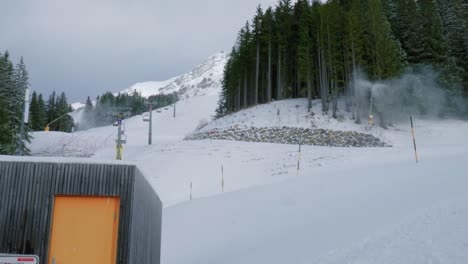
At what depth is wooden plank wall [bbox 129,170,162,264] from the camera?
7.84 metres

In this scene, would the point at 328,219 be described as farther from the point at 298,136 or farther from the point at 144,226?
the point at 298,136

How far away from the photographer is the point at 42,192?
7402mm

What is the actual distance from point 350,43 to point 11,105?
117ft

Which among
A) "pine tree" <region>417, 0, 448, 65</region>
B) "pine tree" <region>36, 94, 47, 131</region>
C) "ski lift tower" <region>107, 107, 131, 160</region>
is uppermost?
"pine tree" <region>417, 0, 448, 65</region>

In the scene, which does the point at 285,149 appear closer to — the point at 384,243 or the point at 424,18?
the point at 384,243

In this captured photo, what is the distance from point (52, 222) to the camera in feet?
24.0

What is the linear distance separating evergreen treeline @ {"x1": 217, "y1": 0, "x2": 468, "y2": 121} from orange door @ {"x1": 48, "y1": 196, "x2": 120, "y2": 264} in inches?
1183

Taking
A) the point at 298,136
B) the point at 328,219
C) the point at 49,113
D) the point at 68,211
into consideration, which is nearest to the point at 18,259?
the point at 68,211

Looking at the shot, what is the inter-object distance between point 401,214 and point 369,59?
1232 inches

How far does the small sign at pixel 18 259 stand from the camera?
696cm

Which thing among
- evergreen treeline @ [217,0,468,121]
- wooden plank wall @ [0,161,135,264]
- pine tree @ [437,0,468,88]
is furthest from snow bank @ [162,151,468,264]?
pine tree @ [437,0,468,88]

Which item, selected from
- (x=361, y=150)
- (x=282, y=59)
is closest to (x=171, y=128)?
(x=282, y=59)

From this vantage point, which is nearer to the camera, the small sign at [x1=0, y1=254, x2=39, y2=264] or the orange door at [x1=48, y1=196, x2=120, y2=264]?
the small sign at [x1=0, y1=254, x2=39, y2=264]

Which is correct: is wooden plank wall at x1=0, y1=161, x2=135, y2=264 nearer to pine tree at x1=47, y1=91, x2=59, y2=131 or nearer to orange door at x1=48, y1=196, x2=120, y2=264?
orange door at x1=48, y1=196, x2=120, y2=264
